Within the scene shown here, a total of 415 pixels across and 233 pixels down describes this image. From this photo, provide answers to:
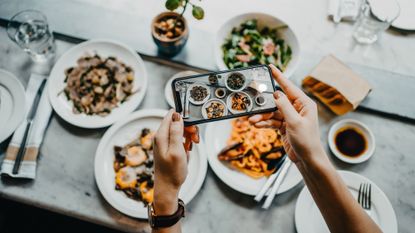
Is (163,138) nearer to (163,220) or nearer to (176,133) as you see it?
(176,133)

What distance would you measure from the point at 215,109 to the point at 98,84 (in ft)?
2.11

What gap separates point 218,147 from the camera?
58.3 inches

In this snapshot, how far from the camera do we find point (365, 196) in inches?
53.7

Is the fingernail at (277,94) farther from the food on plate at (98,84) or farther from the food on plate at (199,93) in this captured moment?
the food on plate at (98,84)

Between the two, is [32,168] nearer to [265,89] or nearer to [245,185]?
[245,185]

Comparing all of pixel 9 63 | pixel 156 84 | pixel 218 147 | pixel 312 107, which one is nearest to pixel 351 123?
pixel 312 107

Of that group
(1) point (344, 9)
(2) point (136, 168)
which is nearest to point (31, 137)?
(2) point (136, 168)

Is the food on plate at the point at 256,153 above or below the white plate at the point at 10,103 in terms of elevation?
above

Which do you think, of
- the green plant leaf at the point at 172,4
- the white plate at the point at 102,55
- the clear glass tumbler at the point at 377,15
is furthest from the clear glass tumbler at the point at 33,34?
the clear glass tumbler at the point at 377,15

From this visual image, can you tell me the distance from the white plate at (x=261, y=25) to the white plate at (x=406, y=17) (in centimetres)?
56

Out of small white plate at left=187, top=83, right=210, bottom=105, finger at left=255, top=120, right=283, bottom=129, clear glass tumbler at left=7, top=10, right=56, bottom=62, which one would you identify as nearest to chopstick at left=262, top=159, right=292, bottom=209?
finger at left=255, top=120, right=283, bottom=129

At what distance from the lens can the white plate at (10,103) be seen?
1.44m

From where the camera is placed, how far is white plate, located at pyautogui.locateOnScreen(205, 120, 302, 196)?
1.39 meters

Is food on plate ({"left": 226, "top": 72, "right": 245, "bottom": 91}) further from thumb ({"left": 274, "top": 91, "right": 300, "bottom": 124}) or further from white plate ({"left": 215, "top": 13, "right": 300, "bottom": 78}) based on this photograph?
white plate ({"left": 215, "top": 13, "right": 300, "bottom": 78})
